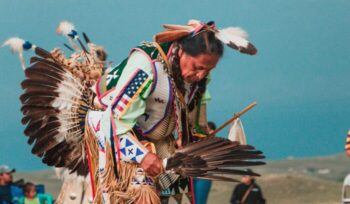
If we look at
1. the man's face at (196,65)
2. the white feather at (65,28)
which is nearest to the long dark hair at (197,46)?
the man's face at (196,65)

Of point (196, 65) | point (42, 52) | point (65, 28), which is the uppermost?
point (65, 28)

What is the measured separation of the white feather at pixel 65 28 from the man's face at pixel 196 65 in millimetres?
2038

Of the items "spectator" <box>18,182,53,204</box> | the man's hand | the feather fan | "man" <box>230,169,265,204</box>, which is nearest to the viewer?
the man's hand

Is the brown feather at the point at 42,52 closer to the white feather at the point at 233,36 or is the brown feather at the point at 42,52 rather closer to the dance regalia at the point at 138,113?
the dance regalia at the point at 138,113

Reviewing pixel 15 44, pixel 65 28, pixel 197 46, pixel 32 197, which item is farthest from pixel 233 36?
pixel 32 197

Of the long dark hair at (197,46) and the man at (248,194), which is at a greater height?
the long dark hair at (197,46)

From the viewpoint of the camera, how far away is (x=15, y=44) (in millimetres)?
6688

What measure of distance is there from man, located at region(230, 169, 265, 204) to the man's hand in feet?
18.5

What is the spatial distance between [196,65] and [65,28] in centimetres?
216

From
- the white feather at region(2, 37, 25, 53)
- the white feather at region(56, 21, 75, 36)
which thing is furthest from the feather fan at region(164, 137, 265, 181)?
the white feather at region(56, 21, 75, 36)

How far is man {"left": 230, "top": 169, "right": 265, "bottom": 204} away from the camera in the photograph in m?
10.9

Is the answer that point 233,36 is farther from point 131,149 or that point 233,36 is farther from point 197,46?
point 131,149

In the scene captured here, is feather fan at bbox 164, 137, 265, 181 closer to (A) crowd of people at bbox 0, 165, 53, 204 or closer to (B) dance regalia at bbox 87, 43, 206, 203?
(B) dance regalia at bbox 87, 43, 206, 203

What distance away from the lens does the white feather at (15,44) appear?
261 inches
